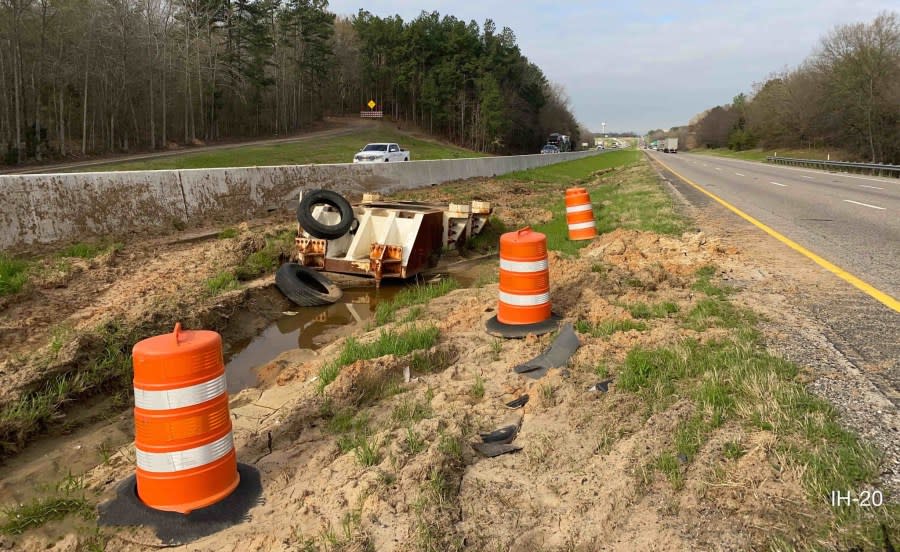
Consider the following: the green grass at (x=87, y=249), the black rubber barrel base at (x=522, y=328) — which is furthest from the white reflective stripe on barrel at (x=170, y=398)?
the green grass at (x=87, y=249)

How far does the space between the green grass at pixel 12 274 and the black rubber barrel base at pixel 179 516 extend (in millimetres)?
4440

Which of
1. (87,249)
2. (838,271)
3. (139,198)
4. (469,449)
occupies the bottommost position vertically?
(469,449)

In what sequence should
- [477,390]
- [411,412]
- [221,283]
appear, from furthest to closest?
1. [221,283]
2. [477,390]
3. [411,412]

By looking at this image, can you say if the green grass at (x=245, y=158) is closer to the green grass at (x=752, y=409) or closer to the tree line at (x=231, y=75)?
the tree line at (x=231, y=75)

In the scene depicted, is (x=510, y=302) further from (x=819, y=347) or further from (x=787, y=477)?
(x=787, y=477)

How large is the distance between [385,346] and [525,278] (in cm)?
148

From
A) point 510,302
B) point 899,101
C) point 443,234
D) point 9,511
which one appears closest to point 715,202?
point 443,234

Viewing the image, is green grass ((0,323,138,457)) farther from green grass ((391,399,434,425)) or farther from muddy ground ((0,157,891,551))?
green grass ((391,399,434,425))

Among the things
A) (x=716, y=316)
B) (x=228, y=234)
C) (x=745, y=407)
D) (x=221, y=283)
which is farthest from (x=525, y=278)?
(x=228, y=234)

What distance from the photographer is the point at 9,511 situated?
11.0ft

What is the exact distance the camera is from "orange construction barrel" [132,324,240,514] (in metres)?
3.12

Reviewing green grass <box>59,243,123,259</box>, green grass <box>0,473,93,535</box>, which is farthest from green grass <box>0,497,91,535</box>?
green grass <box>59,243,123,259</box>

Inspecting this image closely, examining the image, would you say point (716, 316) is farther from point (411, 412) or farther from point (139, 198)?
point (139, 198)

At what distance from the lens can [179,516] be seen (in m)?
3.16
